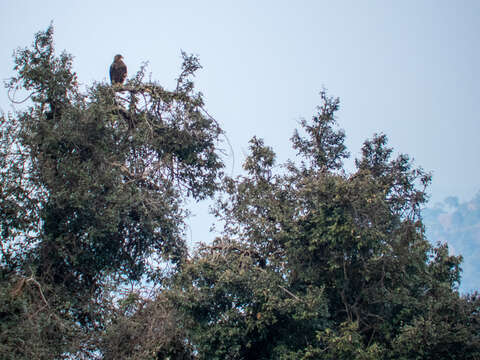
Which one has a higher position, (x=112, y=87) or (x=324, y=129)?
(x=324, y=129)

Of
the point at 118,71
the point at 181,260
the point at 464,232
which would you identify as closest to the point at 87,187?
the point at 181,260

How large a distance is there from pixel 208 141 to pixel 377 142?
430cm

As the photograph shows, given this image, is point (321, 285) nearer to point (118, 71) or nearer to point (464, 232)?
point (118, 71)

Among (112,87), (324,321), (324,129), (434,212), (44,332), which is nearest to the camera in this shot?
(44,332)

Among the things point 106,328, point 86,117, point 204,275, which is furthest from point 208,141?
point 106,328

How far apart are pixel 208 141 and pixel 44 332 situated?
528 cm

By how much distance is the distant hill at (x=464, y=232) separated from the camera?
150 meters

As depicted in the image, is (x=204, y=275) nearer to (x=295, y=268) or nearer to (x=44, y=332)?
(x=295, y=268)

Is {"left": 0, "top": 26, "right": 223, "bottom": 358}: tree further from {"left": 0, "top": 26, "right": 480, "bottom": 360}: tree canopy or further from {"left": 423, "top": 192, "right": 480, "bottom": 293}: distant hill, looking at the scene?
{"left": 423, "top": 192, "right": 480, "bottom": 293}: distant hill

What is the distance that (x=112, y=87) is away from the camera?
1091cm

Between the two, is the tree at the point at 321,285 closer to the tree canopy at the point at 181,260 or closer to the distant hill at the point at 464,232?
the tree canopy at the point at 181,260

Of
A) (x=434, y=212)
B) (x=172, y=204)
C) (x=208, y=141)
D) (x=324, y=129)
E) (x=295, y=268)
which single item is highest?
(x=434, y=212)

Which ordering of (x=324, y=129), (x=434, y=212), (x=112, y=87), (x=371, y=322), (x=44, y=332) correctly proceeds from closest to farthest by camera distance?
(x=44, y=332), (x=371, y=322), (x=112, y=87), (x=324, y=129), (x=434, y=212)

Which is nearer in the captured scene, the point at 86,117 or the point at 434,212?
the point at 86,117
